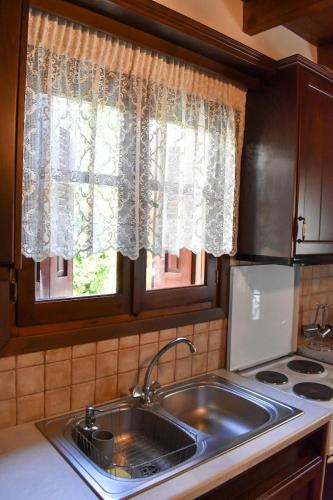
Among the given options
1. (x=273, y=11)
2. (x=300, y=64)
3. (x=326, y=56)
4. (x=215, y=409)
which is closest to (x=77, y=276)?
(x=215, y=409)

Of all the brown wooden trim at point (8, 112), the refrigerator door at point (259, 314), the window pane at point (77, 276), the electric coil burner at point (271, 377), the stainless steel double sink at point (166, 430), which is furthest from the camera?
the refrigerator door at point (259, 314)

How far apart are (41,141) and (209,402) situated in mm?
1165

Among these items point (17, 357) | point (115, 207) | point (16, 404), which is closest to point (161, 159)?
point (115, 207)

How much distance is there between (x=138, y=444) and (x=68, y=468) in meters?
0.40

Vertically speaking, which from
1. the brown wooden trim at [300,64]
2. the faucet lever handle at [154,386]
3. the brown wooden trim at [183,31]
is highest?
the brown wooden trim at [300,64]

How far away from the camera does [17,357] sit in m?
1.17

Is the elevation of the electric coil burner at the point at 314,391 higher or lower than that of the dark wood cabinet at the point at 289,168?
lower

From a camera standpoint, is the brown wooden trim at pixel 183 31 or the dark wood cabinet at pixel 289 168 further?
Answer: the dark wood cabinet at pixel 289 168

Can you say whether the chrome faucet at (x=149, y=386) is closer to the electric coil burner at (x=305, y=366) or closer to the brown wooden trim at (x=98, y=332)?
the brown wooden trim at (x=98, y=332)

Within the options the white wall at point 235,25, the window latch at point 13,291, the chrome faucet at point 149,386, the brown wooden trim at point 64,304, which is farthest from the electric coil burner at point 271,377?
the white wall at point 235,25

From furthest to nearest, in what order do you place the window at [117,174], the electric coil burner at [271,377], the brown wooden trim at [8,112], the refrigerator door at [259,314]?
the refrigerator door at [259,314], the electric coil burner at [271,377], the window at [117,174], the brown wooden trim at [8,112]

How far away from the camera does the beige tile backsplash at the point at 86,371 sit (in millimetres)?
1184

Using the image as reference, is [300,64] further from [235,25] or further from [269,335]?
[269,335]

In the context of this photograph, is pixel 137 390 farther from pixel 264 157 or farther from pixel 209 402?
pixel 264 157
